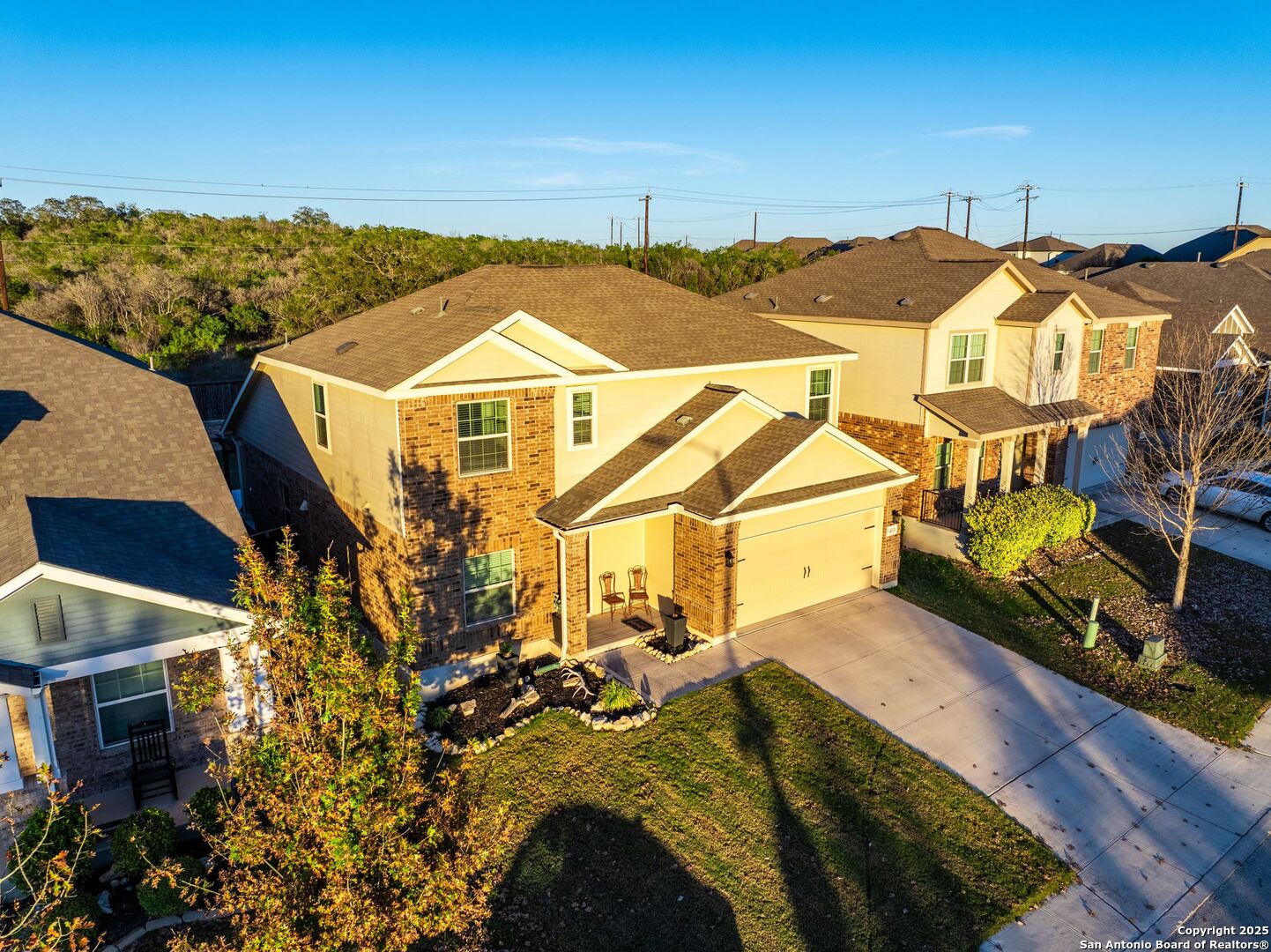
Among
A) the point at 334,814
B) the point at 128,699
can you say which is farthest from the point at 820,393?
the point at 334,814

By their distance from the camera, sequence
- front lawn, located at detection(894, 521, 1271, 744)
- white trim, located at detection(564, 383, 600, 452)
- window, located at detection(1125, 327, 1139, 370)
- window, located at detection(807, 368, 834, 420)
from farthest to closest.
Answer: window, located at detection(1125, 327, 1139, 370), window, located at detection(807, 368, 834, 420), white trim, located at detection(564, 383, 600, 452), front lawn, located at detection(894, 521, 1271, 744)

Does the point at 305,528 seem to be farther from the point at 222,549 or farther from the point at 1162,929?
the point at 1162,929

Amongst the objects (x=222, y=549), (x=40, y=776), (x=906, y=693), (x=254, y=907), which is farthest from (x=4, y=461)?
(x=906, y=693)

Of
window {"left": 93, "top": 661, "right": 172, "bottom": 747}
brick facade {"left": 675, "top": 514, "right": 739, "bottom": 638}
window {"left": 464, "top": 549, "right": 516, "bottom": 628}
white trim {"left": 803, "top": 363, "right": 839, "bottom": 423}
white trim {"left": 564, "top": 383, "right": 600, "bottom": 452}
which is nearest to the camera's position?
window {"left": 93, "top": 661, "right": 172, "bottom": 747}

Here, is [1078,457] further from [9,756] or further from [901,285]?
[9,756]

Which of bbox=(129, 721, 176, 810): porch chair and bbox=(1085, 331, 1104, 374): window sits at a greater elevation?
bbox=(1085, 331, 1104, 374): window

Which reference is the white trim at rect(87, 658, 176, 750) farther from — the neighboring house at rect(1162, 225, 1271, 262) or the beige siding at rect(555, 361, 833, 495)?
the neighboring house at rect(1162, 225, 1271, 262)

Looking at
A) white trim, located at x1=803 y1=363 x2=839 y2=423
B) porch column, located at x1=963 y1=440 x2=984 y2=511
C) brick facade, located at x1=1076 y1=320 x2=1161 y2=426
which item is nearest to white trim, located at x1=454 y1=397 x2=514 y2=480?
white trim, located at x1=803 y1=363 x2=839 y2=423

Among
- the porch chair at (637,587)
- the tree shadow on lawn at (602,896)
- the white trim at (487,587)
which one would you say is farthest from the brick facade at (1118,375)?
the tree shadow on lawn at (602,896)
